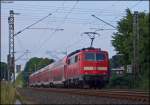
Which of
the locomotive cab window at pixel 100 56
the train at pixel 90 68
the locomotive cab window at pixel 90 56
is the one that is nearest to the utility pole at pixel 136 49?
the train at pixel 90 68

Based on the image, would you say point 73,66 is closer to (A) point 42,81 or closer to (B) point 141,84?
(B) point 141,84

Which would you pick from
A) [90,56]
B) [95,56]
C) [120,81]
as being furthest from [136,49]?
[120,81]

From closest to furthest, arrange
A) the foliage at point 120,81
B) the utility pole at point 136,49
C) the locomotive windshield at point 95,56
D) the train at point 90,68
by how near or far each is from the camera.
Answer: the utility pole at point 136,49 → the train at point 90,68 → the locomotive windshield at point 95,56 → the foliage at point 120,81

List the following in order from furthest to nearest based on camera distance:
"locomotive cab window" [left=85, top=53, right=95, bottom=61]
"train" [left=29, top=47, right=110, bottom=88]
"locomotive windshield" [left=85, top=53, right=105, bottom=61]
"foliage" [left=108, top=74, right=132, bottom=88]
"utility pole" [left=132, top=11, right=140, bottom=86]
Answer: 1. "foliage" [left=108, top=74, right=132, bottom=88]
2. "locomotive windshield" [left=85, top=53, right=105, bottom=61]
3. "locomotive cab window" [left=85, top=53, right=95, bottom=61]
4. "train" [left=29, top=47, right=110, bottom=88]
5. "utility pole" [left=132, top=11, right=140, bottom=86]

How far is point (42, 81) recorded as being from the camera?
72625 millimetres

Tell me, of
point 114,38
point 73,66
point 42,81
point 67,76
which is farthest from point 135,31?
point 42,81

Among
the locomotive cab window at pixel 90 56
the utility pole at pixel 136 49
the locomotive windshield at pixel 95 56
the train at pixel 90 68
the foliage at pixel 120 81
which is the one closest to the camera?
the utility pole at pixel 136 49

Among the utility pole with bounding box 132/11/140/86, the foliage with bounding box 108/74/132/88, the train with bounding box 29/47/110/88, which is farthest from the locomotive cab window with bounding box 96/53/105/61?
the foliage with bounding box 108/74/132/88

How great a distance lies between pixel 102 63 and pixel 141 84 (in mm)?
4108

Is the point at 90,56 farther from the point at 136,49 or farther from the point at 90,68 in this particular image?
the point at 136,49

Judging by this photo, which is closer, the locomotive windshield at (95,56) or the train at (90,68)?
the train at (90,68)

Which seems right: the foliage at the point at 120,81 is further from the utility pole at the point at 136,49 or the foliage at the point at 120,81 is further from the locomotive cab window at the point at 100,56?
the utility pole at the point at 136,49

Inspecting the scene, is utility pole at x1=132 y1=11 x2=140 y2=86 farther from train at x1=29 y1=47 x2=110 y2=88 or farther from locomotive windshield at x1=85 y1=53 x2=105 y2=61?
locomotive windshield at x1=85 y1=53 x2=105 y2=61

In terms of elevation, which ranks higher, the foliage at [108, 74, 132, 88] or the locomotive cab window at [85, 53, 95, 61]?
the locomotive cab window at [85, 53, 95, 61]
